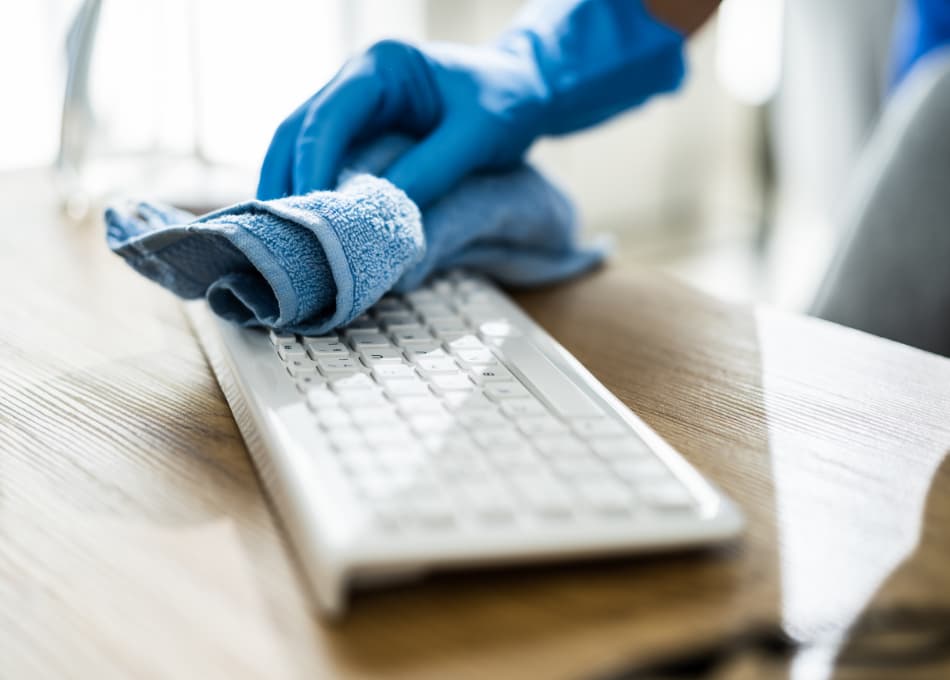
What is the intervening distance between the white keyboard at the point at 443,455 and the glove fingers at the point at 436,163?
99mm

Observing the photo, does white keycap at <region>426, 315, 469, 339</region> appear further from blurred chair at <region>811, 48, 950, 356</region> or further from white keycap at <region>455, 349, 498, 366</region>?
blurred chair at <region>811, 48, 950, 356</region>

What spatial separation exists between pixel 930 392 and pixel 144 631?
381 millimetres

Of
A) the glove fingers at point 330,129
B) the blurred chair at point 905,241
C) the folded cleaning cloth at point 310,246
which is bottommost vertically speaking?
the blurred chair at point 905,241

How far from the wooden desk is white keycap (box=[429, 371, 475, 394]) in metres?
0.09

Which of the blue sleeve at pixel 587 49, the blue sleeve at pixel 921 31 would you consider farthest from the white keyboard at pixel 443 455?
the blue sleeve at pixel 921 31

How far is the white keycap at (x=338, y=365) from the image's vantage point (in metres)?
0.46

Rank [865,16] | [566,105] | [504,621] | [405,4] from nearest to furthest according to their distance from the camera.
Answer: [504,621], [566,105], [865,16], [405,4]

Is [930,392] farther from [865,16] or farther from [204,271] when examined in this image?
[865,16]

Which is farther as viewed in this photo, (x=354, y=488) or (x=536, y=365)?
(x=536, y=365)

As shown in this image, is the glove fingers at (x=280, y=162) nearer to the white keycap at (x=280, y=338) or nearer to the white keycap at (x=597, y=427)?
the white keycap at (x=280, y=338)

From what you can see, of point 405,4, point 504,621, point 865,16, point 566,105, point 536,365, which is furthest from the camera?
point 405,4

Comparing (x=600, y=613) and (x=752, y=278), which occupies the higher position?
(x=600, y=613)

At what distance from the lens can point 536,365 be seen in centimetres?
48

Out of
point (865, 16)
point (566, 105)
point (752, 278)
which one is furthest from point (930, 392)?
point (752, 278)
